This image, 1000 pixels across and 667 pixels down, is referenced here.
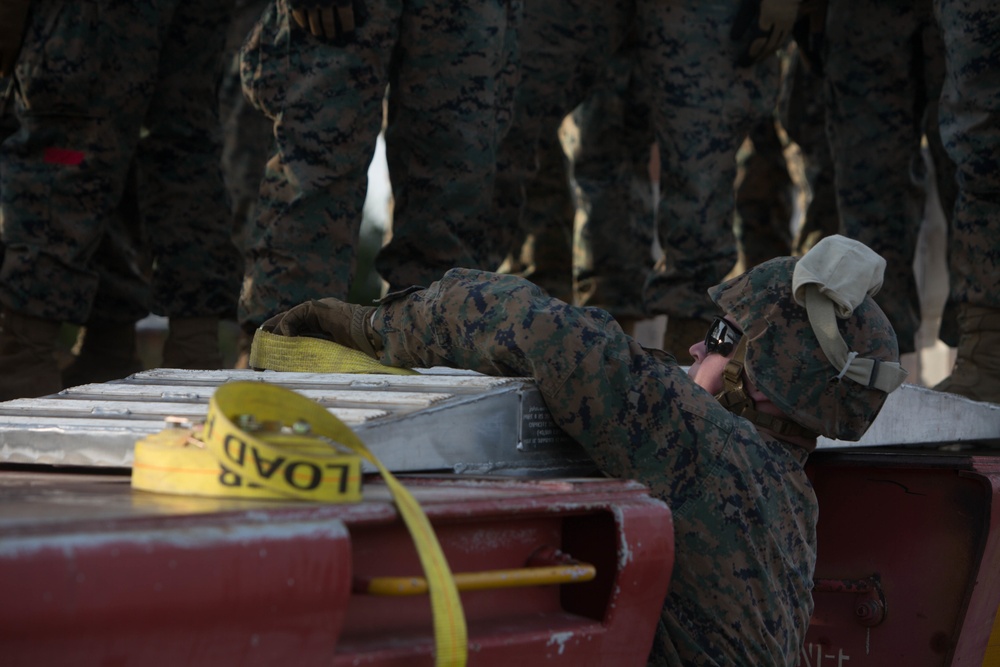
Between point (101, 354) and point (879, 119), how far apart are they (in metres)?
2.77

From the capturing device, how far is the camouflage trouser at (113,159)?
3.42 m

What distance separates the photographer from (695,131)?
4.00m

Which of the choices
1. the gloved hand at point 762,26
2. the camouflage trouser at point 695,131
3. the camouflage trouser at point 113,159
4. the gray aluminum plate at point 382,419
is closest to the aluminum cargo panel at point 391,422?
the gray aluminum plate at point 382,419

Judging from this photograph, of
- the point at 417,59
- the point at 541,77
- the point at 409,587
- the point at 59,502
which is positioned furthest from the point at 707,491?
the point at 541,77

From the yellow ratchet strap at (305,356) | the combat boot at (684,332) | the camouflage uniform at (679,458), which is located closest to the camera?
the camouflage uniform at (679,458)

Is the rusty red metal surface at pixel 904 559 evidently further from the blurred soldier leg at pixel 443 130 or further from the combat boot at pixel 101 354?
the combat boot at pixel 101 354

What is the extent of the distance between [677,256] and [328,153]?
1.34 m

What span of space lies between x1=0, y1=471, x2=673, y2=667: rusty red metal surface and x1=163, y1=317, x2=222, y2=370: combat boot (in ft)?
7.88

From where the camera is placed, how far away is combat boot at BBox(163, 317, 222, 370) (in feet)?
12.6

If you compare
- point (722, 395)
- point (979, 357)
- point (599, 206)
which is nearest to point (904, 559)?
point (722, 395)

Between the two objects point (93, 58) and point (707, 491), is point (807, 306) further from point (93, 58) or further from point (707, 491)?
point (93, 58)

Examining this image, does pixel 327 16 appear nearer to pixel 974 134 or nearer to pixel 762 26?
pixel 762 26

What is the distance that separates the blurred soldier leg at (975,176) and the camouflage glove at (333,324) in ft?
6.95

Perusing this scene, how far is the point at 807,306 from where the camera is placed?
1.87 metres
